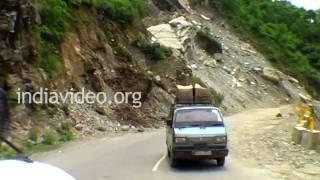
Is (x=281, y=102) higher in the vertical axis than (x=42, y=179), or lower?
lower

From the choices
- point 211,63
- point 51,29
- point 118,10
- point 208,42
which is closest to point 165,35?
point 211,63

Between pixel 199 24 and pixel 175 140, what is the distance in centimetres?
4937

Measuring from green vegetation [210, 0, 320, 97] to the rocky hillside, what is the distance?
4.73m

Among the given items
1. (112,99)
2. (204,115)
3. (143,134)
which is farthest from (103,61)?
(204,115)

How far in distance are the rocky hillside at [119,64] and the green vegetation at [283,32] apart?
15.5ft

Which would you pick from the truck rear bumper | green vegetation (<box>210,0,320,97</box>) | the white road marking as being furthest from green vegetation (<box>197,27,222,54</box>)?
the truck rear bumper

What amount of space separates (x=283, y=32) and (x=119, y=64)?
159ft

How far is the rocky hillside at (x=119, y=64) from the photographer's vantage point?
92.9 feet

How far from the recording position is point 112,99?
38375 millimetres

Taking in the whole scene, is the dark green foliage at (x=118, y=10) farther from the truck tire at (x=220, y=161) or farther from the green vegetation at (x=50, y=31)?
the truck tire at (x=220, y=161)

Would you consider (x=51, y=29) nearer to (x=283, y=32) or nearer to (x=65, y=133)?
(x=65, y=133)

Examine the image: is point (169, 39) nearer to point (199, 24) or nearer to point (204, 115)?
point (199, 24)

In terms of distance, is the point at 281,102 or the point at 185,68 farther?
the point at 281,102

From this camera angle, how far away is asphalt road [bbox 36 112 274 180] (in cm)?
1689
